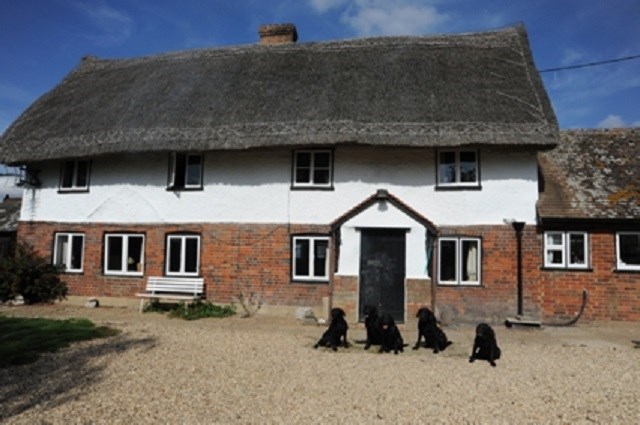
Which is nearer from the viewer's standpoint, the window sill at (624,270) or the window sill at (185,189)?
the window sill at (624,270)

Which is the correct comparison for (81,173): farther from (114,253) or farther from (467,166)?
(467,166)

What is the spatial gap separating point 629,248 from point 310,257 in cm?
872

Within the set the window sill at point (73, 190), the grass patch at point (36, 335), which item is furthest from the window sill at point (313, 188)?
the window sill at point (73, 190)

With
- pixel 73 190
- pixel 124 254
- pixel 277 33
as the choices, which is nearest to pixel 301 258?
pixel 124 254

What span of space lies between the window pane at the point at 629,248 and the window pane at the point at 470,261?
3959mm

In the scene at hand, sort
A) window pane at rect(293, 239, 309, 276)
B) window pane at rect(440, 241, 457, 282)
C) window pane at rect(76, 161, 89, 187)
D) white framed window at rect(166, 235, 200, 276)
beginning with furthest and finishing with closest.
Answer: window pane at rect(76, 161, 89, 187)
white framed window at rect(166, 235, 200, 276)
window pane at rect(293, 239, 309, 276)
window pane at rect(440, 241, 457, 282)

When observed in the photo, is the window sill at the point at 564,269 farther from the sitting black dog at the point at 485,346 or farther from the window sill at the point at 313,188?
the window sill at the point at 313,188

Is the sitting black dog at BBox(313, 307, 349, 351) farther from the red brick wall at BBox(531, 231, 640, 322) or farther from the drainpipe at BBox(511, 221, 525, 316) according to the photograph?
the red brick wall at BBox(531, 231, 640, 322)

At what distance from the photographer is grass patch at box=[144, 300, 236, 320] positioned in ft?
45.6

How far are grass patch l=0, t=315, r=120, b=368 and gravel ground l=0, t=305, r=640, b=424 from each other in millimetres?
366

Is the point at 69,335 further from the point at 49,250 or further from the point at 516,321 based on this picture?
the point at 516,321

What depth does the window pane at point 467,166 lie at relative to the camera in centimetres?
1391

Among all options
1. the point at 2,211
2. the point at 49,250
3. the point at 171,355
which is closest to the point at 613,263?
the point at 171,355

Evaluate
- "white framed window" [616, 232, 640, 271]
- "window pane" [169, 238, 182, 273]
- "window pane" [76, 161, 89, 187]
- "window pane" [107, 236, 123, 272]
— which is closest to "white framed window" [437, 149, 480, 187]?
"white framed window" [616, 232, 640, 271]
